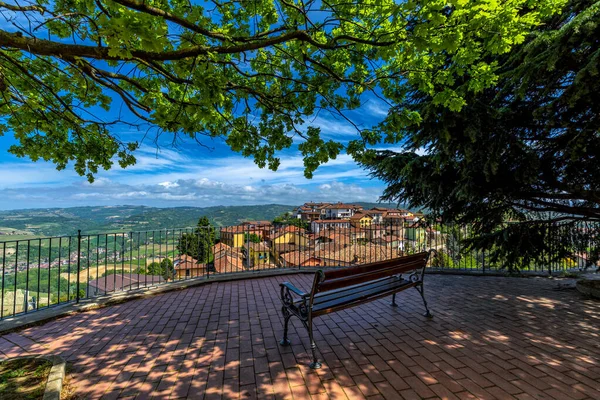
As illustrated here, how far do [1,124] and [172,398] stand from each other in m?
6.06

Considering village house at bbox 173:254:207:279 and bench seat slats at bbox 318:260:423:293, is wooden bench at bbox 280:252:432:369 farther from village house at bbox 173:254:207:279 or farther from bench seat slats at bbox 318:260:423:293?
village house at bbox 173:254:207:279

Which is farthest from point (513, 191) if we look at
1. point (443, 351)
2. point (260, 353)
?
point (260, 353)

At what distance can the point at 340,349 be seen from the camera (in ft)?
10.9

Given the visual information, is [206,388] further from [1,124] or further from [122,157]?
[1,124]

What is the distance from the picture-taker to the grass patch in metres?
2.59

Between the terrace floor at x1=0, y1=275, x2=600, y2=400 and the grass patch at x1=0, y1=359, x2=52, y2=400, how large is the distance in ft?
0.92

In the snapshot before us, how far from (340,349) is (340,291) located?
712mm

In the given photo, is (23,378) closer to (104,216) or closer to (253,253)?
(253,253)

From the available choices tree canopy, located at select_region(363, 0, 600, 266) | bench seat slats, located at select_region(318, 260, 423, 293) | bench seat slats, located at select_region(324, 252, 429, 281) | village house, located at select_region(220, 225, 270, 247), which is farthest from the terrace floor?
tree canopy, located at select_region(363, 0, 600, 266)

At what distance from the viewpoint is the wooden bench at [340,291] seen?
312cm

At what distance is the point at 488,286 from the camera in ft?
19.7

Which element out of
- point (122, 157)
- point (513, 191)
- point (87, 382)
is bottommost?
point (87, 382)

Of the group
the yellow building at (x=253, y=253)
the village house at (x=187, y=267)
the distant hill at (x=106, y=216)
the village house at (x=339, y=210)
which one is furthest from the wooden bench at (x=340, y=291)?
the village house at (x=339, y=210)

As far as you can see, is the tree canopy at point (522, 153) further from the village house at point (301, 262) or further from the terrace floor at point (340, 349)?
→ the village house at point (301, 262)
